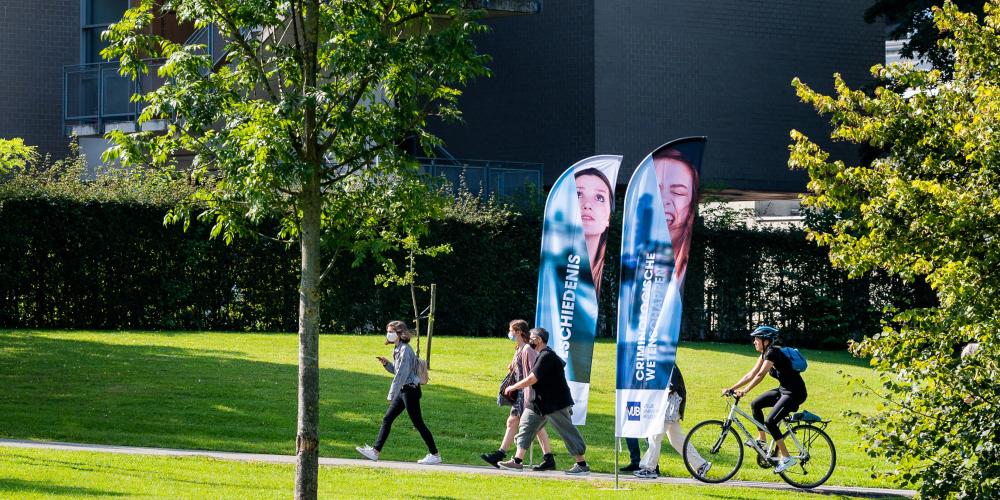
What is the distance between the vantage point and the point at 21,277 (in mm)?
25156

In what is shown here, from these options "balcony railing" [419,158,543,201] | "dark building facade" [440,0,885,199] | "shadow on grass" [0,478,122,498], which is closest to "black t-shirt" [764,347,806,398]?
"shadow on grass" [0,478,122,498]

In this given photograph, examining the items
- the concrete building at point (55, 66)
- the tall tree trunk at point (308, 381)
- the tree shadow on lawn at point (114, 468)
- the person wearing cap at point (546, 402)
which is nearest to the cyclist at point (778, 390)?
the person wearing cap at point (546, 402)

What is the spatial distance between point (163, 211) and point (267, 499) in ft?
48.4

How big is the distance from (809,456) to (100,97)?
19496mm

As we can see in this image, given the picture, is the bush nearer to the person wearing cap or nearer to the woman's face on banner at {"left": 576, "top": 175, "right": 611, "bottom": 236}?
the woman's face on banner at {"left": 576, "top": 175, "right": 611, "bottom": 236}

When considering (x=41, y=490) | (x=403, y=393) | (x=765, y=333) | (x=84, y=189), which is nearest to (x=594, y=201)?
(x=765, y=333)

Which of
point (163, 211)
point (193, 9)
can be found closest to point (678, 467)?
point (193, 9)

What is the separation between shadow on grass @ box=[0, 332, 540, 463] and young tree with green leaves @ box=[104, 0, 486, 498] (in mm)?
5484

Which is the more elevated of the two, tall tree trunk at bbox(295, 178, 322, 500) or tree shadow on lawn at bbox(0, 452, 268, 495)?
tall tree trunk at bbox(295, 178, 322, 500)

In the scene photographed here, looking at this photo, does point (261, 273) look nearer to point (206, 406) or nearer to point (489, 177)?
point (489, 177)

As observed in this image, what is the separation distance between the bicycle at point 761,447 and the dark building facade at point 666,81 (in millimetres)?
17499

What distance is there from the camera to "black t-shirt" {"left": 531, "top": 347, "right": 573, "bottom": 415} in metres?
14.7

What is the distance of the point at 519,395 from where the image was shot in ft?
49.7

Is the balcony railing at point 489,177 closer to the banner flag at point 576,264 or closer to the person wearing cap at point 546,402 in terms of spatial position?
the banner flag at point 576,264
